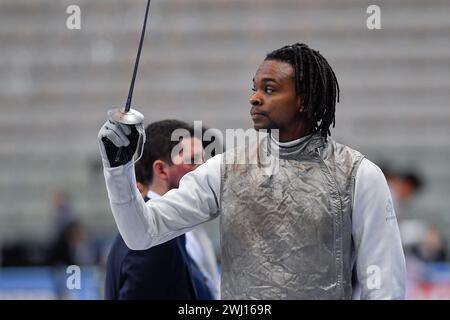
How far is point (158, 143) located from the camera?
11.1ft

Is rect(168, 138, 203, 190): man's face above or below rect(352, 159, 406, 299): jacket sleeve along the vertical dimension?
above

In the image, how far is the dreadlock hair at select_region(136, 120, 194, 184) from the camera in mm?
3389

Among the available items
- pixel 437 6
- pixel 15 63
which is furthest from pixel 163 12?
pixel 437 6

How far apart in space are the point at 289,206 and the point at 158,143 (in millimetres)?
1012

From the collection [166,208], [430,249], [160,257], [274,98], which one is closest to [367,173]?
[274,98]

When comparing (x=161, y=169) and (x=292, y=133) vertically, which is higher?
(x=292, y=133)

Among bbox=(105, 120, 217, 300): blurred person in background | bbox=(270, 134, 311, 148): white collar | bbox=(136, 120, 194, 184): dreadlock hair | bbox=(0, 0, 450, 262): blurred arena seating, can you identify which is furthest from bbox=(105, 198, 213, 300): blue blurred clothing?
bbox=(0, 0, 450, 262): blurred arena seating

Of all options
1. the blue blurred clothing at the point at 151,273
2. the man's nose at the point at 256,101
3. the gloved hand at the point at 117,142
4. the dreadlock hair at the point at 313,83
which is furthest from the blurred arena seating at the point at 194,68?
the gloved hand at the point at 117,142

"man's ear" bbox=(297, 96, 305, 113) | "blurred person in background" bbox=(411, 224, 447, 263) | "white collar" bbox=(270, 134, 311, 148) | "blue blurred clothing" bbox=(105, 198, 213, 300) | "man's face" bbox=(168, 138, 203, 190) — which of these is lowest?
"blurred person in background" bbox=(411, 224, 447, 263)

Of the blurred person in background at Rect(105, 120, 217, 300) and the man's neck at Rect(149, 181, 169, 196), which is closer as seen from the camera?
the blurred person in background at Rect(105, 120, 217, 300)

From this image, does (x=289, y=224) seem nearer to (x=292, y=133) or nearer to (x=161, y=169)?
(x=292, y=133)

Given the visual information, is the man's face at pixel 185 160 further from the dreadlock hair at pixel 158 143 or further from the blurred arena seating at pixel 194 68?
the blurred arena seating at pixel 194 68

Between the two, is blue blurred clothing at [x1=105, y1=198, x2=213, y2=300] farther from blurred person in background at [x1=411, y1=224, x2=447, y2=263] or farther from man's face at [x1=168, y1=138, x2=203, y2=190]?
blurred person in background at [x1=411, y1=224, x2=447, y2=263]

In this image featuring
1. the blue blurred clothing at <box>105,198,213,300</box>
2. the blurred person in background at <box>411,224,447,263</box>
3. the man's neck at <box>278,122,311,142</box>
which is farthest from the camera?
the blurred person in background at <box>411,224,447,263</box>
